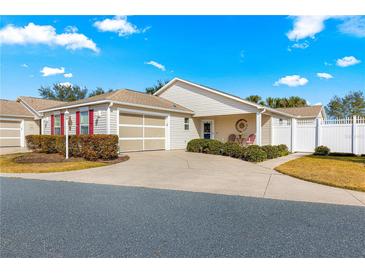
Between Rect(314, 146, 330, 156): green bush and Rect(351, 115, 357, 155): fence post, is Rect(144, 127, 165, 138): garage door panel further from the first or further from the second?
Rect(351, 115, 357, 155): fence post

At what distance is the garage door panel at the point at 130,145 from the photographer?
13023 mm

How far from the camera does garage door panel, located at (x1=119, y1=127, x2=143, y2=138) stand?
510 inches

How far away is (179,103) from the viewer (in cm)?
1820

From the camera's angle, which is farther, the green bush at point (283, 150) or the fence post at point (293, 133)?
the fence post at point (293, 133)

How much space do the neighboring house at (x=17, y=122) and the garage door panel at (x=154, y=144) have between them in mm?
11124

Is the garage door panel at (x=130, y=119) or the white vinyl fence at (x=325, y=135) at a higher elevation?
the garage door panel at (x=130, y=119)

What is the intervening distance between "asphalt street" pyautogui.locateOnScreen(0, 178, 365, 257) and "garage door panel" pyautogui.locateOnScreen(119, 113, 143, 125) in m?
8.01

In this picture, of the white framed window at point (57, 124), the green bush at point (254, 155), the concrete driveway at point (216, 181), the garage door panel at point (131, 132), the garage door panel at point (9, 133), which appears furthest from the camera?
the garage door panel at point (9, 133)

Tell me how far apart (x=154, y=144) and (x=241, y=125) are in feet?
22.9

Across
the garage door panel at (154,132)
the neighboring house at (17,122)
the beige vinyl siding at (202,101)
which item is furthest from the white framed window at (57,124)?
the beige vinyl siding at (202,101)

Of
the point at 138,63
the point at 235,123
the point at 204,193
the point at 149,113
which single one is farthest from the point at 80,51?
the point at 204,193

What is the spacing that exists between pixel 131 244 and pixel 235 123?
15.8m

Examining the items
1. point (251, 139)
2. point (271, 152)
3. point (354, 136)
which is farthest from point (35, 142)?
point (354, 136)

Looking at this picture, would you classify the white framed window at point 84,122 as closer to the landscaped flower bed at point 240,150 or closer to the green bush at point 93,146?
the green bush at point 93,146
